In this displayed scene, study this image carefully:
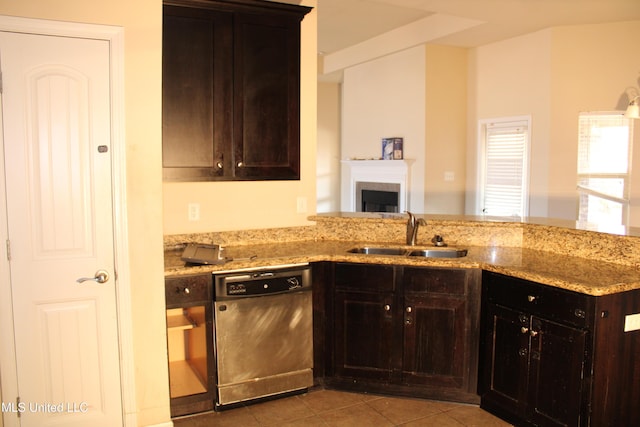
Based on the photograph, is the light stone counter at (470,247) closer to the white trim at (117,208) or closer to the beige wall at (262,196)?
the beige wall at (262,196)

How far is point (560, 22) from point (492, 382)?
4.07 m

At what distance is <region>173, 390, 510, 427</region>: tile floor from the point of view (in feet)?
9.97

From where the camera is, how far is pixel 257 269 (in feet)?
10.3

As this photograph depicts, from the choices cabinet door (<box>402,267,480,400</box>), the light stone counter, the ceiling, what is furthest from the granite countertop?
the ceiling

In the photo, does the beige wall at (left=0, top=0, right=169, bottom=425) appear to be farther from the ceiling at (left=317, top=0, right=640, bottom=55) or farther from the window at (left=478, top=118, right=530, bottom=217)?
the window at (left=478, top=118, right=530, bottom=217)

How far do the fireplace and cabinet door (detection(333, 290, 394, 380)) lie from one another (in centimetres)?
395

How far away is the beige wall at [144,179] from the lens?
2600 millimetres

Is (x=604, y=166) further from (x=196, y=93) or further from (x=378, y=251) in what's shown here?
(x=196, y=93)

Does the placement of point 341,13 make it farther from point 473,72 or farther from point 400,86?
point 473,72

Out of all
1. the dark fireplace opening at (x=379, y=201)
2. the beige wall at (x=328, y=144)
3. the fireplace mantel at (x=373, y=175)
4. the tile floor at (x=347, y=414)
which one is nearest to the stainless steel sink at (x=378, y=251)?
the tile floor at (x=347, y=414)

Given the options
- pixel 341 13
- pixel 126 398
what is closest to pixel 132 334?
pixel 126 398

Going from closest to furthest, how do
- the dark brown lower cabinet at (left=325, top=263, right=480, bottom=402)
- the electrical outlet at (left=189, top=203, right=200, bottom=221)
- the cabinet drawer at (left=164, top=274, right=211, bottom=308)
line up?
the cabinet drawer at (left=164, top=274, right=211, bottom=308), the dark brown lower cabinet at (left=325, top=263, right=480, bottom=402), the electrical outlet at (left=189, top=203, right=200, bottom=221)

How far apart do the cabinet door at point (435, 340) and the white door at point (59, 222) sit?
1.70 metres

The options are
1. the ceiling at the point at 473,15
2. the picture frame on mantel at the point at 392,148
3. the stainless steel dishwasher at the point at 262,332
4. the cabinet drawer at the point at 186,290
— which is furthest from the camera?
the picture frame on mantel at the point at 392,148
